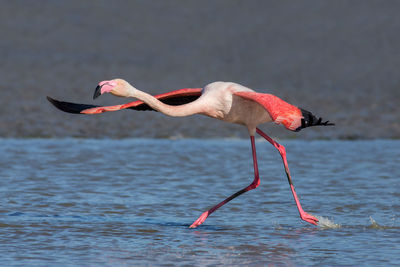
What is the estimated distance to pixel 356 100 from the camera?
20.0 m

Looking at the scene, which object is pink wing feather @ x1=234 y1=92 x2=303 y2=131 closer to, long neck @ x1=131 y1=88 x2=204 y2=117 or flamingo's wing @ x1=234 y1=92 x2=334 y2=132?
flamingo's wing @ x1=234 y1=92 x2=334 y2=132

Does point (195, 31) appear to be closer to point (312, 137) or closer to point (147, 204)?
point (312, 137)

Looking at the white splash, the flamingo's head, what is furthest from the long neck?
the white splash

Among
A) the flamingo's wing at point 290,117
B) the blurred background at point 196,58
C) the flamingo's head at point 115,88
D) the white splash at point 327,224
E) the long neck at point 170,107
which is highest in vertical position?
the blurred background at point 196,58

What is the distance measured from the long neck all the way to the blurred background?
7.74 m

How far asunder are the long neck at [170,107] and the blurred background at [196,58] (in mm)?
7742

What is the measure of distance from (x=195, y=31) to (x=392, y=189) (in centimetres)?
1588

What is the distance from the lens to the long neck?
26.9 ft

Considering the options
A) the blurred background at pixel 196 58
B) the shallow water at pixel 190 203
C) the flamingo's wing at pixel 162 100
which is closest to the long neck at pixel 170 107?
the flamingo's wing at pixel 162 100

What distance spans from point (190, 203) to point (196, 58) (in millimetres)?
14373

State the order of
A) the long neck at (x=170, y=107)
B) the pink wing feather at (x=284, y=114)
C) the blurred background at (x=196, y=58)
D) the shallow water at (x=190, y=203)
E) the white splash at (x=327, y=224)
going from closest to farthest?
the shallow water at (x=190, y=203) → the pink wing feather at (x=284, y=114) → the long neck at (x=170, y=107) → the white splash at (x=327, y=224) → the blurred background at (x=196, y=58)

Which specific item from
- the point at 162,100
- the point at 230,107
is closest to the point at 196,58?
the point at 162,100

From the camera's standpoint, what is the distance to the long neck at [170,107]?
820 centimetres

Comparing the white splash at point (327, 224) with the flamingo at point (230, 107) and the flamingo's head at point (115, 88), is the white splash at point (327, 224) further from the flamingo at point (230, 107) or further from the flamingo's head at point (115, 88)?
the flamingo's head at point (115, 88)
